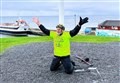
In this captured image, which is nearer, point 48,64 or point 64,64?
point 64,64

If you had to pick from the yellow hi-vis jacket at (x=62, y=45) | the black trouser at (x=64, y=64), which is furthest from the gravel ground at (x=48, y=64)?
the yellow hi-vis jacket at (x=62, y=45)

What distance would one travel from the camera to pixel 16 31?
39.3 m

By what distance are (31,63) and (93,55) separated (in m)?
2.13

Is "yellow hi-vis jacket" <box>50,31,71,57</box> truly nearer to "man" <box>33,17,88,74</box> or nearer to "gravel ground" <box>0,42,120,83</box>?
"man" <box>33,17,88,74</box>

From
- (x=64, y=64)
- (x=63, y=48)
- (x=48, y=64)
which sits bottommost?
→ (x=48, y=64)

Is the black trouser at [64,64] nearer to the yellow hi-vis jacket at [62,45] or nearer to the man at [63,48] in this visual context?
the man at [63,48]

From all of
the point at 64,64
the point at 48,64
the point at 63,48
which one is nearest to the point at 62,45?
the point at 63,48

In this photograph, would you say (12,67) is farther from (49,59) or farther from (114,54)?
(114,54)

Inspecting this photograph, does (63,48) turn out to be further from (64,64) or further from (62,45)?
(64,64)

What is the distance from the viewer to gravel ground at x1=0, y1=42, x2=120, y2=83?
327 inches

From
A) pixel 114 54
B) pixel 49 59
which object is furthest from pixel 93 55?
pixel 49 59

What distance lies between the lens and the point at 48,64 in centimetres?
975

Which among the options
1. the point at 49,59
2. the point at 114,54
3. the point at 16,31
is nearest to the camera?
the point at 49,59

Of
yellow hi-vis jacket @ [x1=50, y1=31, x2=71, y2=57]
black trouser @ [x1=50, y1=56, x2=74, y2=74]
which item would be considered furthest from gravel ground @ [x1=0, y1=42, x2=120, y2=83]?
yellow hi-vis jacket @ [x1=50, y1=31, x2=71, y2=57]
